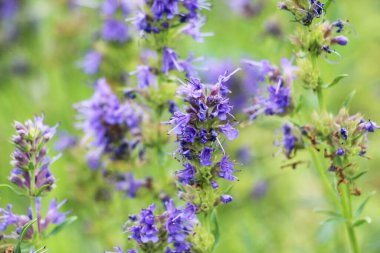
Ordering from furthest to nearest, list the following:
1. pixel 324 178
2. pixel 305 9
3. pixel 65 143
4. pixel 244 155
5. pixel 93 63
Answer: pixel 244 155 < pixel 93 63 < pixel 65 143 < pixel 324 178 < pixel 305 9

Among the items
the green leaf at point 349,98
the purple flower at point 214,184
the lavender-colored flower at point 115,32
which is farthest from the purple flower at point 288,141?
the lavender-colored flower at point 115,32

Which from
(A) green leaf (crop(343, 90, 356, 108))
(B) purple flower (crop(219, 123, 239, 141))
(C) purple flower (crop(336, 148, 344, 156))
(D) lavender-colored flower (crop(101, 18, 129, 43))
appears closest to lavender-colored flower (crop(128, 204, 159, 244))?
(B) purple flower (crop(219, 123, 239, 141))

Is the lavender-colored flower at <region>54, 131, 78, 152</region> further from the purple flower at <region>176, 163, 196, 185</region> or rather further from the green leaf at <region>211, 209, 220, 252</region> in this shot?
the purple flower at <region>176, 163, 196, 185</region>

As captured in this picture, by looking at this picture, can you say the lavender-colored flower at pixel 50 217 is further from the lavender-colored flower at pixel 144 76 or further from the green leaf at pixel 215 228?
the lavender-colored flower at pixel 144 76

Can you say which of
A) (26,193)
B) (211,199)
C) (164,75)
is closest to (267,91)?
(164,75)

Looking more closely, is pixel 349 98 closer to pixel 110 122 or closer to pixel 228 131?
pixel 228 131

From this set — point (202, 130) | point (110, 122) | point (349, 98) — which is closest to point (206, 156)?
point (202, 130)
